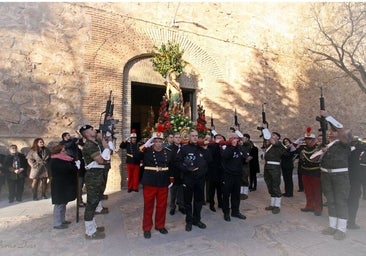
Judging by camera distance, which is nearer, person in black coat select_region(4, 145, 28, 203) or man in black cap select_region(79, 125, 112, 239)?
man in black cap select_region(79, 125, 112, 239)

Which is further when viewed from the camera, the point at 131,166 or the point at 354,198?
the point at 131,166

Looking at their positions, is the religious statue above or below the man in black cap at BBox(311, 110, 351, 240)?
above

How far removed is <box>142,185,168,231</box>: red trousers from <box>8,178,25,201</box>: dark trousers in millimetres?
4279

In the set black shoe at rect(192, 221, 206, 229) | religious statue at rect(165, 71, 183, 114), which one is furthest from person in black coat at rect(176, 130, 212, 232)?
religious statue at rect(165, 71, 183, 114)

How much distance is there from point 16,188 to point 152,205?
15.0ft

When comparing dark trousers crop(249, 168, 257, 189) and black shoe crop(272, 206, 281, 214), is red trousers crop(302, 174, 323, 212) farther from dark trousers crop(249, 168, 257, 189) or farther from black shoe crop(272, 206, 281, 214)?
dark trousers crop(249, 168, 257, 189)

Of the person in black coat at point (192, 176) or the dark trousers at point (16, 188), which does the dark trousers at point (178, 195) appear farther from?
the dark trousers at point (16, 188)

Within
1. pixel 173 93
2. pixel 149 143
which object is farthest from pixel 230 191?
pixel 173 93

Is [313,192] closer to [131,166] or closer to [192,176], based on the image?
[192,176]

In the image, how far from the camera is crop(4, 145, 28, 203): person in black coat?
704 cm

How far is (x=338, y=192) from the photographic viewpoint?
15.9 feet

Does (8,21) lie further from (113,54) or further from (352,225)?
(352,225)

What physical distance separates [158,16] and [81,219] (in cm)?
751

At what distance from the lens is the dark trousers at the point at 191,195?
17.1 feet
